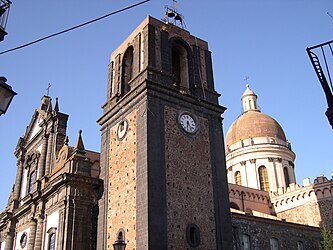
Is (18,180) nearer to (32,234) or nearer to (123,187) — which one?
(32,234)

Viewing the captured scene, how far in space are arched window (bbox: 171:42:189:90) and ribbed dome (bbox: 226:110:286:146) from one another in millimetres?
22370

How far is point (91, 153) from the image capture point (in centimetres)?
3256

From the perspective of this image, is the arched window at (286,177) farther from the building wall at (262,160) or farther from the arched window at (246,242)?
the arched window at (246,242)

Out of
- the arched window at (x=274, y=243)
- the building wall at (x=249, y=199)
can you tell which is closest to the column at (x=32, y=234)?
the arched window at (x=274, y=243)

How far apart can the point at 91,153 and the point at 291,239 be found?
1576cm

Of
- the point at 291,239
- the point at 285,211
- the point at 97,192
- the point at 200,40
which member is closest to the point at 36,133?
the point at 97,192

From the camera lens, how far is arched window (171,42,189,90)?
27045 millimetres

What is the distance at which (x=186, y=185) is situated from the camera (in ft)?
74.8

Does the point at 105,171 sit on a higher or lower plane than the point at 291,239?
higher

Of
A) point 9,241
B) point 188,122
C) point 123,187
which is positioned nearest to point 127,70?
point 188,122

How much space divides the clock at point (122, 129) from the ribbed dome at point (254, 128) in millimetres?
25436

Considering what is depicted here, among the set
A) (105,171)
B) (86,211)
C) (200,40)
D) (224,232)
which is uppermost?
(200,40)

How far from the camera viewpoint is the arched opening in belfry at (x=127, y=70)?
27.3 meters

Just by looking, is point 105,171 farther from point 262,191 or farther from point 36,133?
point 262,191
